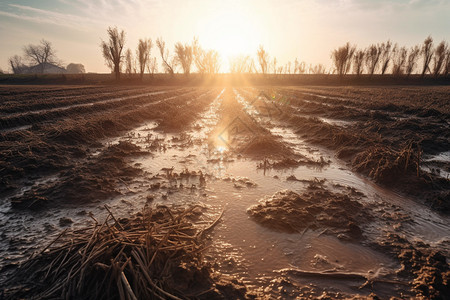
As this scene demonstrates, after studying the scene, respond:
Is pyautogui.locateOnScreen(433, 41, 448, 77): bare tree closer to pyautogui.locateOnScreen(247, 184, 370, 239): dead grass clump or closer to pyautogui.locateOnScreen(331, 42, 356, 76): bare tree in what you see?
pyautogui.locateOnScreen(331, 42, 356, 76): bare tree

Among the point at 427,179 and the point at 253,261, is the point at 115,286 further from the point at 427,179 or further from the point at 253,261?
the point at 427,179

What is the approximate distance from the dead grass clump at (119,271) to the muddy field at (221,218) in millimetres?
13

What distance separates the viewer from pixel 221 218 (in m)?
3.85

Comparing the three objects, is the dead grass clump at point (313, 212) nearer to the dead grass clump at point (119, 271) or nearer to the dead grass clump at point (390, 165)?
the dead grass clump at point (390, 165)

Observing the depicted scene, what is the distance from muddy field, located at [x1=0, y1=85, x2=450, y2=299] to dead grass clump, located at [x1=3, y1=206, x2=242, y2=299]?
0.01 m

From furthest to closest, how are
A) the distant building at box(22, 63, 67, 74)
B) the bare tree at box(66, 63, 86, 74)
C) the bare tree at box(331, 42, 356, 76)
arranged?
the bare tree at box(66, 63, 86, 74) → the distant building at box(22, 63, 67, 74) → the bare tree at box(331, 42, 356, 76)

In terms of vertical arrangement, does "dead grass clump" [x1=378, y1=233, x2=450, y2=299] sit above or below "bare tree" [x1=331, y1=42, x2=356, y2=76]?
below

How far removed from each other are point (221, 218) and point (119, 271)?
194 cm

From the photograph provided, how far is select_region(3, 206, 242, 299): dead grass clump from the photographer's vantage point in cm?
214

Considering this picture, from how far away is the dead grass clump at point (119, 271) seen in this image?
2137mm

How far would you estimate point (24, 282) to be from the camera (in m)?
2.43

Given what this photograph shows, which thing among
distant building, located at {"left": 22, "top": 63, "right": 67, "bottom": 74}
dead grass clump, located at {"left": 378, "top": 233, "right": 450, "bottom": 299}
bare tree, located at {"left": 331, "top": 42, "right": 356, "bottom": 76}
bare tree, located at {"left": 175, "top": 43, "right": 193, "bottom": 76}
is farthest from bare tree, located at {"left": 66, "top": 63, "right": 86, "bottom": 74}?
dead grass clump, located at {"left": 378, "top": 233, "right": 450, "bottom": 299}

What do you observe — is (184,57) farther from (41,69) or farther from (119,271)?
(41,69)

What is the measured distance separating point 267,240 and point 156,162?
4.11 metres
